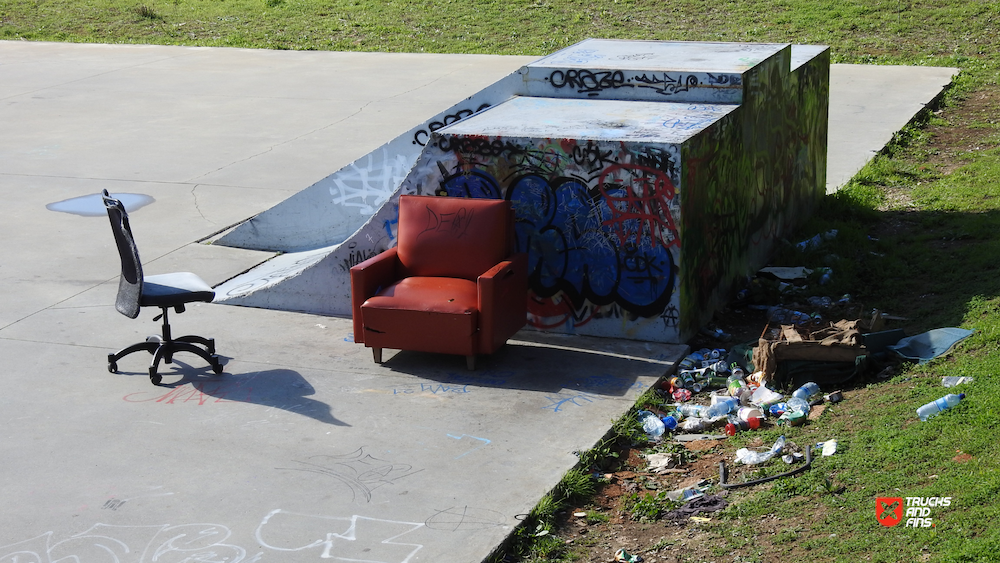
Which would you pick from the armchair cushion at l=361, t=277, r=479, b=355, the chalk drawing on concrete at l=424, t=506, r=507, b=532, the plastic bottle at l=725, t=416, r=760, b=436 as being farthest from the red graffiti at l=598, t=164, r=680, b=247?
the chalk drawing on concrete at l=424, t=506, r=507, b=532

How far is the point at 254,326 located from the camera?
27.0ft

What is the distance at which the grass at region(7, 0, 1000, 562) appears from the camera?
16.4 feet

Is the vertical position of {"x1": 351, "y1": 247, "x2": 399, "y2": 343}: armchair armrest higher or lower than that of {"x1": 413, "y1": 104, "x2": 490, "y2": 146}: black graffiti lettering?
lower

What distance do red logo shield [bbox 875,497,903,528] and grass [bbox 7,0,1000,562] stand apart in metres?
0.06

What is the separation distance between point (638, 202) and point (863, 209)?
179 inches

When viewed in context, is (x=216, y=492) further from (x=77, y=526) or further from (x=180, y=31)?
(x=180, y=31)

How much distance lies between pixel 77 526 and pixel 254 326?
310 centimetres

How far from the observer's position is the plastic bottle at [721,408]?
21.7ft

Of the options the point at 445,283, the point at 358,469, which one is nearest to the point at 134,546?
the point at 358,469

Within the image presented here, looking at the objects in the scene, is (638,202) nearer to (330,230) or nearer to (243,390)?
(243,390)

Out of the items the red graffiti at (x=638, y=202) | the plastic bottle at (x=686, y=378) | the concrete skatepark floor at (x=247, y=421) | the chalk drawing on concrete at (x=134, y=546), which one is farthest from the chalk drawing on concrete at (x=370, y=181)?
the chalk drawing on concrete at (x=134, y=546)

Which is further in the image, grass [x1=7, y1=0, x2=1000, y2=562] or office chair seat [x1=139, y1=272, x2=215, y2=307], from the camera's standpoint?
office chair seat [x1=139, y1=272, x2=215, y2=307]

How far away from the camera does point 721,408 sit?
6.66 m

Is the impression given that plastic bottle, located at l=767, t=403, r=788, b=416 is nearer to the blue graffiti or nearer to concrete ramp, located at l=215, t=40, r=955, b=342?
concrete ramp, located at l=215, t=40, r=955, b=342
